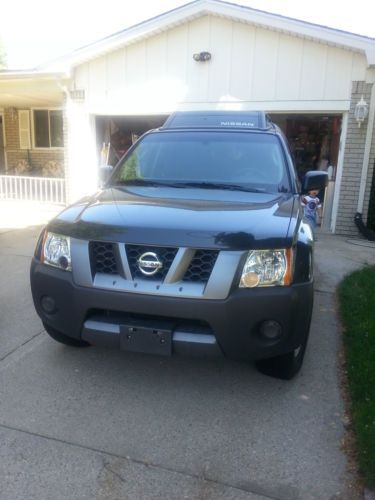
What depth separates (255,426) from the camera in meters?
2.76

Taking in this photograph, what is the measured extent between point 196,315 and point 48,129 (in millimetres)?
13877

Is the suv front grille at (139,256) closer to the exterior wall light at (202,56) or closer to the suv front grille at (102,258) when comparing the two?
the suv front grille at (102,258)

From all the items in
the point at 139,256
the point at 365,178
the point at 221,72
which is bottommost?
the point at 139,256

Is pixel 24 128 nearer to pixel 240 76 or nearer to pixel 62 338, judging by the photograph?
pixel 240 76

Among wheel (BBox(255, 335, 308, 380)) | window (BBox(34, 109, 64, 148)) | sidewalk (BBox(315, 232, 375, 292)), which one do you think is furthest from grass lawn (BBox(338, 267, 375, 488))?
window (BBox(34, 109, 64, 148))

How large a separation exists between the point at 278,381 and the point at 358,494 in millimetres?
1103

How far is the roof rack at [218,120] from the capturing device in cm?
464

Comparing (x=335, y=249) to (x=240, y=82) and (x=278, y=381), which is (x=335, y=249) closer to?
(x=240, y=82)

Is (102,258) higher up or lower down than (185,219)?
lower down

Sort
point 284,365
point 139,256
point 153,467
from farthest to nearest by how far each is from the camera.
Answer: point 284,365 < point 139,256 < point 153,467

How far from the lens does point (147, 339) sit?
8.84 feet

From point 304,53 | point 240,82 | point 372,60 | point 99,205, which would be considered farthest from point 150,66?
point 99,205

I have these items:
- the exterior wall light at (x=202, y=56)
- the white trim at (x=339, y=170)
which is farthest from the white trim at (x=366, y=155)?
the exterior wall light at (x=202, y=56)

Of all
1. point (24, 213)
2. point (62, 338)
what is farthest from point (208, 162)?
point (24, 213)
